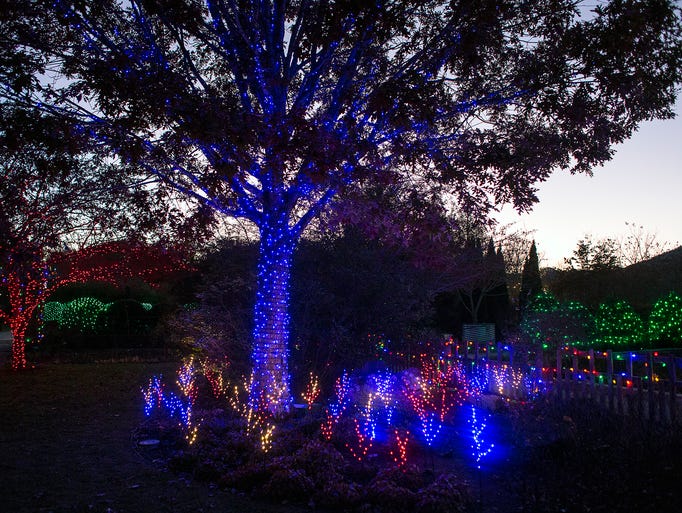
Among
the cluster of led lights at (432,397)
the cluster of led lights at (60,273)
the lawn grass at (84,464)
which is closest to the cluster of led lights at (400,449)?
the cluster of led lights at (432,397)

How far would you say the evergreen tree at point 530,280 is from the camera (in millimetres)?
24312

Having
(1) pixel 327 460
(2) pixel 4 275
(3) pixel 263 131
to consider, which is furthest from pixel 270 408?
(2) pixel 4 275

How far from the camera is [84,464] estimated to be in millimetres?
5645

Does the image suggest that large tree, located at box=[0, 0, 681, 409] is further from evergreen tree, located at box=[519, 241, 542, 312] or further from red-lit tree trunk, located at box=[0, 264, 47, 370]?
evergreen tree, located at box=[519, 241, 542, 312]

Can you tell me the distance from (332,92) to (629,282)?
66.0 ft

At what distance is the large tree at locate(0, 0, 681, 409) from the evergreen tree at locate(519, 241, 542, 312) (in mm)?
16983

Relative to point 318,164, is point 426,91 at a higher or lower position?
higher

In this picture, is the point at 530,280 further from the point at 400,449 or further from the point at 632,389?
the point at 400,449

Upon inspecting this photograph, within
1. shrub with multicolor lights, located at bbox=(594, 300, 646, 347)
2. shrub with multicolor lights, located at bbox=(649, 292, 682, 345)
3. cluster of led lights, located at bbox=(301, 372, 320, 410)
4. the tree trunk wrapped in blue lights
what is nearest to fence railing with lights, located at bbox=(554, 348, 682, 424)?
cluster of led lights, located at bbox=(301, 372, 320, 410)

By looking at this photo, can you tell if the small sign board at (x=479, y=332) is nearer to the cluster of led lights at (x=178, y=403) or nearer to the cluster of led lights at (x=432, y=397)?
the cluster of led lights at (x=432, y=397)

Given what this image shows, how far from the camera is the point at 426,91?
6.12m

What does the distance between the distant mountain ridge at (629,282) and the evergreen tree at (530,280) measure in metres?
1.31

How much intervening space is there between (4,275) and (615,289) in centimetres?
2270

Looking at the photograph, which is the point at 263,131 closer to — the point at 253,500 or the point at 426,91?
the point at 426,91
